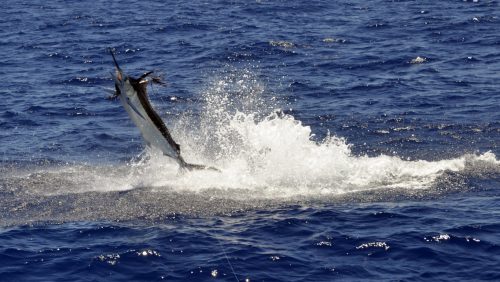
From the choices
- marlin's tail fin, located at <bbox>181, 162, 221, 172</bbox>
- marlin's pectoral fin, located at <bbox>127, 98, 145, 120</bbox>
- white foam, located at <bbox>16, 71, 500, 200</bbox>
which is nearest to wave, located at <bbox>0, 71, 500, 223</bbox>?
white foam, located at <bbox>16, 71, 500, 200</bbox>

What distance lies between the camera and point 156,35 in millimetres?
50906

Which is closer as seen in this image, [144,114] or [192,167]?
[144,114]

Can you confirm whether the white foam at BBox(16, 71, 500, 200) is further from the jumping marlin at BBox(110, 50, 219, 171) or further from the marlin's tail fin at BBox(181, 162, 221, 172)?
the jumping marlin at BBox(110, 50, 219, 171)

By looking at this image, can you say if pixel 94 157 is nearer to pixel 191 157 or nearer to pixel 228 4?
pixel 191 157

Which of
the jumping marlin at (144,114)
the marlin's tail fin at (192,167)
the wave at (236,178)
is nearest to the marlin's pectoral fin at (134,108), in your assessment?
the jumping marlin at (144,114)

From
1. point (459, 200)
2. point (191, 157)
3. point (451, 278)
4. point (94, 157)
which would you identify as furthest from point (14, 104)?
point (451, 278)

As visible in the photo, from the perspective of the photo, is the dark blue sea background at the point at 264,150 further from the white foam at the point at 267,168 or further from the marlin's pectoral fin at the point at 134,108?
the marlin's pectoral fin at the point at 134,108

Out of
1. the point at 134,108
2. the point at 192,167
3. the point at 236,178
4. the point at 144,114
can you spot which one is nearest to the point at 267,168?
the point at 236,178

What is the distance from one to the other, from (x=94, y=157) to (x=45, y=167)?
198 centimetres

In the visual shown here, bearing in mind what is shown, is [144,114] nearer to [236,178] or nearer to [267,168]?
[236,178]

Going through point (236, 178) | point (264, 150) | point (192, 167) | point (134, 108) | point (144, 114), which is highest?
point (134, 108)

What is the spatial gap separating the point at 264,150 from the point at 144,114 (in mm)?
5460

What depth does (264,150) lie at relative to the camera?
29031 mm

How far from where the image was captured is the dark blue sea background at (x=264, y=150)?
20203 mm
